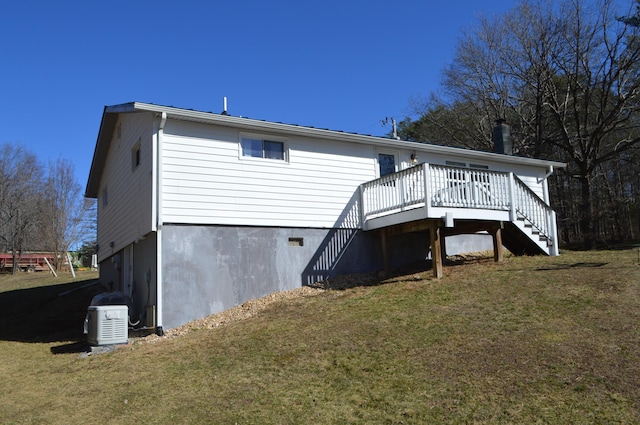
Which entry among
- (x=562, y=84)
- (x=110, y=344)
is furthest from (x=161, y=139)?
(x=562, y=84)

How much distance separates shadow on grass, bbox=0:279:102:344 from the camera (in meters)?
12.1

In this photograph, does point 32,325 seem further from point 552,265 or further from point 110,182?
point 552,265

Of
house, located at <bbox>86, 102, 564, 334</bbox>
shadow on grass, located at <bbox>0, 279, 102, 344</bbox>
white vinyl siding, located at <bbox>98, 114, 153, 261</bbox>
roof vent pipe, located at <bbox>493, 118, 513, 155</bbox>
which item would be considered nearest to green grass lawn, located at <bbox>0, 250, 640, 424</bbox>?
shadow on grass, located at <bbox>0, 279, 102, 344</bbox>

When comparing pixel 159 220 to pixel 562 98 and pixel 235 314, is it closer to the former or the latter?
pixel 235 314

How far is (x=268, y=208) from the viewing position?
12.3 meters

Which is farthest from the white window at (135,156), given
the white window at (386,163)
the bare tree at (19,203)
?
the bare tree at (19,203)

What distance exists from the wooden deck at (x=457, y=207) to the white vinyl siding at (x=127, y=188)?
5475 millimetres

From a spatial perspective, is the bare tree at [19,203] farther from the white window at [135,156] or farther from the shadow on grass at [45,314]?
the white window at [135,156]

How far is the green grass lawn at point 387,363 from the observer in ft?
18.2

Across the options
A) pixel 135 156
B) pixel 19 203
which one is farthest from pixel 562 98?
pixel 19 203

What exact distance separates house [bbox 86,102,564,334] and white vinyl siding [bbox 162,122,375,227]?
0.03 metres

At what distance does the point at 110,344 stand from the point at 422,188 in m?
7.43

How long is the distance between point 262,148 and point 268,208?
1.48 m

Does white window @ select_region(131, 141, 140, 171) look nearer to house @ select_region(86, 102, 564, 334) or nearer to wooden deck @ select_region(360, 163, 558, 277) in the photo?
house @ select_region(86, 102, 564, 334)
